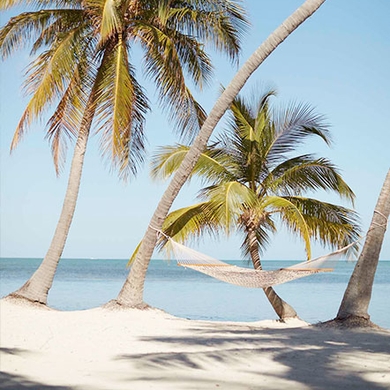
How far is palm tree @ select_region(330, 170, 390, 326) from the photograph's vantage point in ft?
22.5

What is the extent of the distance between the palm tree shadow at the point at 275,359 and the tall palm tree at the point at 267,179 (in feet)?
7.45

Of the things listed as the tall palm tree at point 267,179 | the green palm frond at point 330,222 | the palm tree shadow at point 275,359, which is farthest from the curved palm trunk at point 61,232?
the green palm frond at point 330,222

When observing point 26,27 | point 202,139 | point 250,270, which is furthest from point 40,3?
point 250,270

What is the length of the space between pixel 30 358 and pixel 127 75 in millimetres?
4194

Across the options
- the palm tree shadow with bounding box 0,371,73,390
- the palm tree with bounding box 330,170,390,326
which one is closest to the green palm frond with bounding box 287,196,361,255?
the palm tree with bounding box 330,170,390,326

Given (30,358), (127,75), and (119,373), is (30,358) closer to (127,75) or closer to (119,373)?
(119,373)

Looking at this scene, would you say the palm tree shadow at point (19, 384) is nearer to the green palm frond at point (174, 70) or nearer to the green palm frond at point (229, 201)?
the green palm frond at point (229, 201)

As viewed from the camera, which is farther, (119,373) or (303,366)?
(303,366)

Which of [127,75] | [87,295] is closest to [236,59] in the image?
[127,75]

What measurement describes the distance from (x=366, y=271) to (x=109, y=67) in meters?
3.92

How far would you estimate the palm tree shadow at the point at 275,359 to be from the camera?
166 inches

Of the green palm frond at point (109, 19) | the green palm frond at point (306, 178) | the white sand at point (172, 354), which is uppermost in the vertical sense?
the green palm frond at point (109, 19)

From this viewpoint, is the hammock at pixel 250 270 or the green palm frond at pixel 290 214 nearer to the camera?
the hammock at pixel 250 270

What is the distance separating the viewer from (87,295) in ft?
63.9
